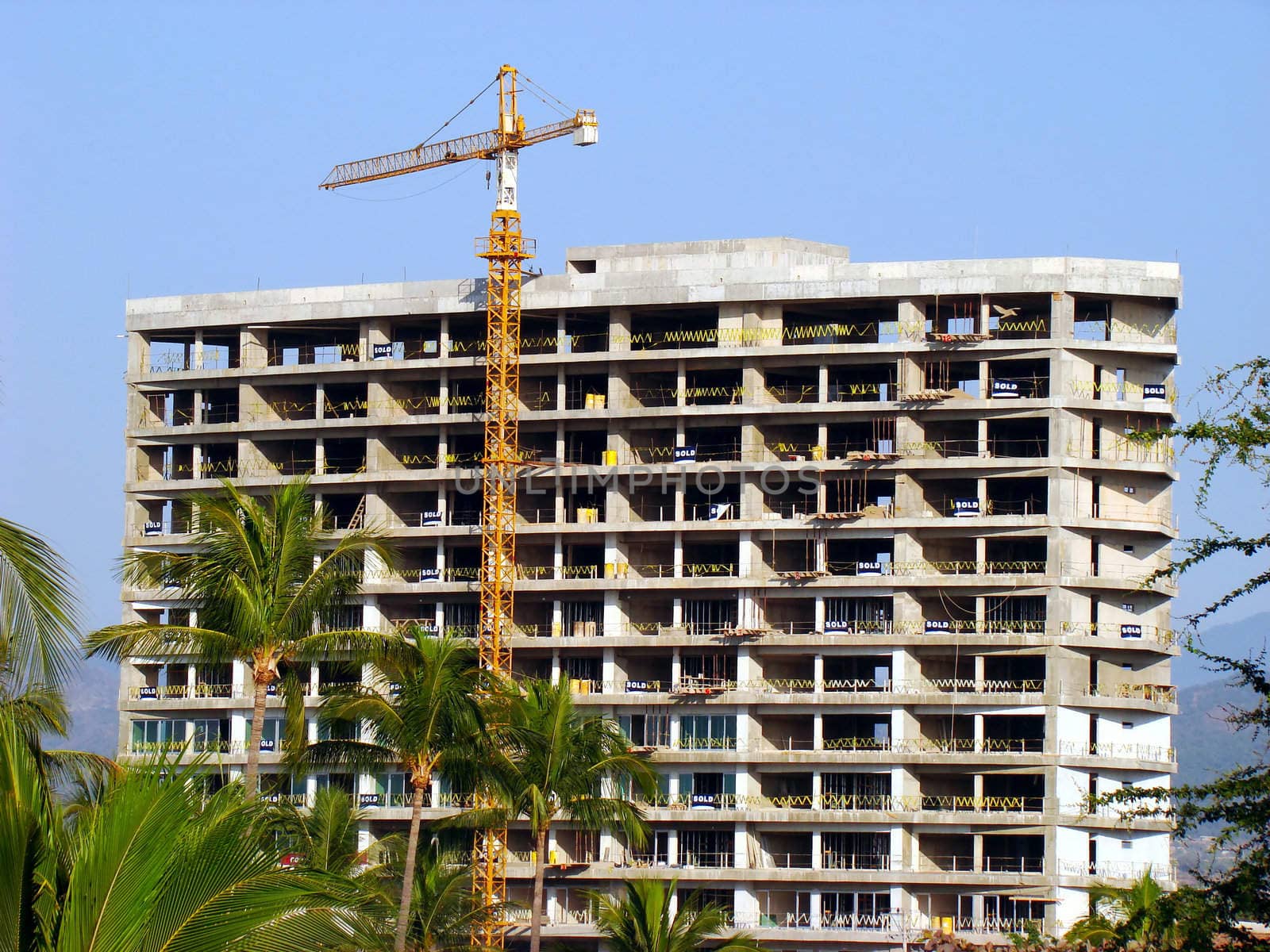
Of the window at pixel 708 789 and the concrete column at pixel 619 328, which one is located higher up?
the concrete column at pixel 619 328

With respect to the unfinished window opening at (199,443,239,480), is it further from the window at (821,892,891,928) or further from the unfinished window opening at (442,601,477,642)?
the window at (821,892,891,928)

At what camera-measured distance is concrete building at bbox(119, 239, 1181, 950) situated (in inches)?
4719

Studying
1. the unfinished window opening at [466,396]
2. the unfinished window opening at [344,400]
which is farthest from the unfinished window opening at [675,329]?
the unfinished window opening at [344,400]

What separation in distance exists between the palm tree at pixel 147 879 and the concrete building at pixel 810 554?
303 feet

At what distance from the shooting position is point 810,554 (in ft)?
415

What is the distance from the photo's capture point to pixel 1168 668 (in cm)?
12488

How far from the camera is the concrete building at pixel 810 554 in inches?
4719

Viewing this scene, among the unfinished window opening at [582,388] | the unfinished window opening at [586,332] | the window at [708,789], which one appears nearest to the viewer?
the window at [708,789]

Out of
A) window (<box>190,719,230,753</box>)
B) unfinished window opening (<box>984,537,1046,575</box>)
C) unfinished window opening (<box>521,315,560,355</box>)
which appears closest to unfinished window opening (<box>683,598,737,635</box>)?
unfinished window opening (<box>984,537,1046,575</box>)

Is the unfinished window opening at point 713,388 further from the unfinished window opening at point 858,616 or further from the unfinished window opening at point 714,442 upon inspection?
the unfinished window opening at point 858,616

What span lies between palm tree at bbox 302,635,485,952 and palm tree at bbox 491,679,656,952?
757 centimetres

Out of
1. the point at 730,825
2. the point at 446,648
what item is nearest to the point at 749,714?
the point at 730,825

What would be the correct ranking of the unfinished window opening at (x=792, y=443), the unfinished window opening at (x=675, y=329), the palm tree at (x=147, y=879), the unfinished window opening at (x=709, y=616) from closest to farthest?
the palm tree at (x=147, y=879) → the unfinished window opening at (x=792, y=443) → the unfinished window opening at (x=709, y=616) → the unfinished window opening at (x=675, y=329)

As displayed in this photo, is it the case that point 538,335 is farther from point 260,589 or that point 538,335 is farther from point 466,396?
point 260,589
